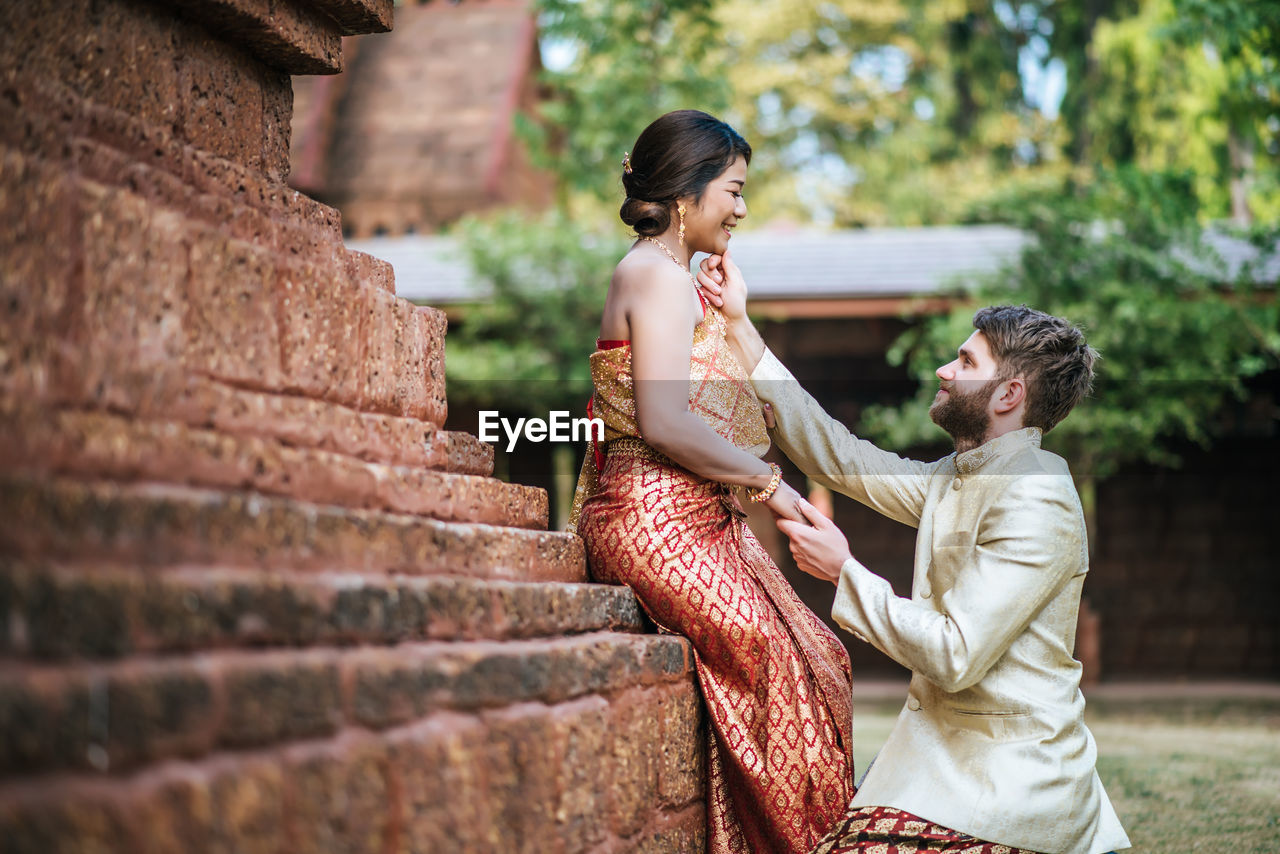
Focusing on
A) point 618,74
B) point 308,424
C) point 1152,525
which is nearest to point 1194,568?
point 1152,525

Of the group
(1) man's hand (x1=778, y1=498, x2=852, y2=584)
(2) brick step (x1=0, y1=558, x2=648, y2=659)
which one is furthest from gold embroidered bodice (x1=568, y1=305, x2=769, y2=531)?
(2) brick step (x1=0, y1=558, x2=648, y2=659)

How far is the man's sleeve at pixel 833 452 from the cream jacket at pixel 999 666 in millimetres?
244

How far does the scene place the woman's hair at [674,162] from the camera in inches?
100

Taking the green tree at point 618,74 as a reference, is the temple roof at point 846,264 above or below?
below

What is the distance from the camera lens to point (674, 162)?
8.39ft

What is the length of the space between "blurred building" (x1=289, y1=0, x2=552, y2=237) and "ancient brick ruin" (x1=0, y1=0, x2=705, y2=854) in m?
13.9

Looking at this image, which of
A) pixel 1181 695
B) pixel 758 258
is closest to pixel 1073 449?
pixel 1181 695

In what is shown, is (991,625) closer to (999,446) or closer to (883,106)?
(999,446)

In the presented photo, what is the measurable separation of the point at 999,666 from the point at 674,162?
126cm

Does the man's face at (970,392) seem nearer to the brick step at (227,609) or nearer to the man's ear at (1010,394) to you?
the man's ear at (1010,394)

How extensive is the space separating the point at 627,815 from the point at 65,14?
154 cm

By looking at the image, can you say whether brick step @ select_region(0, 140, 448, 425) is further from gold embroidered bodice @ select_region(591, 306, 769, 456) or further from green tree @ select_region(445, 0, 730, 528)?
green tree @ select_region(445, 0, 730, 528)

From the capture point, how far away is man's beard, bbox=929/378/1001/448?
2611mm

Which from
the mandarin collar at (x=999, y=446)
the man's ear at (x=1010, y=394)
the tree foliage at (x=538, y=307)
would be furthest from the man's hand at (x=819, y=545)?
the tree foliage at (x=538, y=307)
